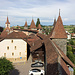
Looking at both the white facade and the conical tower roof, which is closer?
the conical tower roof

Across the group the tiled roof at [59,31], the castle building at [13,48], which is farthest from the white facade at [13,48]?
the tiled roof at [59,31]

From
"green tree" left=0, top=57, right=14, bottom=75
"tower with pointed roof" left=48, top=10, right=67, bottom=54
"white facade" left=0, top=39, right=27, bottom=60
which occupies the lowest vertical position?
"green tree" left=0, top=57, right=14, bottom=75

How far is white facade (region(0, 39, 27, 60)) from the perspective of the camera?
28.4 meters

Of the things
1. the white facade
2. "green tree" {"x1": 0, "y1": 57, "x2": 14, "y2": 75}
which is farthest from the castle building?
"green tree" {"x1": 0, "y1": 57, "x2": 14, "y2": 75}

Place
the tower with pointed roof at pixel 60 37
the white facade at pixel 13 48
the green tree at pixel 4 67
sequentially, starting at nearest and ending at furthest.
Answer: the green tree at pixel 4 67 → the tower with pointed roof at pixel 60 37 → the white facade at pixel 13 48

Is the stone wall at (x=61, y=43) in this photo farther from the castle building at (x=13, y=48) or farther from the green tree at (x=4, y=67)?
the green tree at (x=4, y=67)

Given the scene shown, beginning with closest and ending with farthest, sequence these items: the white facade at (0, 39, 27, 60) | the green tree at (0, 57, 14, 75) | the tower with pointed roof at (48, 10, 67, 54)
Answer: the green tree at (0, 57, 14, 75) → the tower with pointed roof at (48, 10, 67, 54) → the white facade at (0, 39, 27, 60)

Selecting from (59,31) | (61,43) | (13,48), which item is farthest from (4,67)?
(59,31)

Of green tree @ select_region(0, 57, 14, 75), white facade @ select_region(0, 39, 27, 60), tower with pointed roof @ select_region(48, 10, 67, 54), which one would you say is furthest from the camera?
white facade @ select_region(0, 39, 27, 60)

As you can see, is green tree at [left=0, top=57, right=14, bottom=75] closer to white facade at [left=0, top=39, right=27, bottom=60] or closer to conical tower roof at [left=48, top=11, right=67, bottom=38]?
white facade at [left=0, top=39, right=27, bottom=60]

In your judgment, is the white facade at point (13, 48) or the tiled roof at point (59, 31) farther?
the white facade at point (13, 48)

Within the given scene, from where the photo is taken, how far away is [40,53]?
2873 centimetres

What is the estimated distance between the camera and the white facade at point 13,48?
28.4m

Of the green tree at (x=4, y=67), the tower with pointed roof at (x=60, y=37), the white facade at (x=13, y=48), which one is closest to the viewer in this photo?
the green tree at (x=4, y=67)
